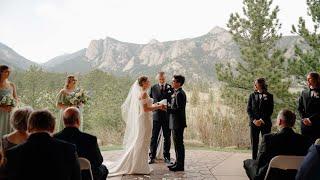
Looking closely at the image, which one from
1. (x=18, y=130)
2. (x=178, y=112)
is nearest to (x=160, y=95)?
(x=178, y=112)

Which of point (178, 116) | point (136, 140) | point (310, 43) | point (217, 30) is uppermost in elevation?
point (217, 30)

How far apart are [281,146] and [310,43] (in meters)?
8.86

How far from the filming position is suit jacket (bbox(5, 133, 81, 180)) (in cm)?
299

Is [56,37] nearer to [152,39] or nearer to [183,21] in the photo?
[183,21]

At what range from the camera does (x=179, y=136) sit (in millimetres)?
6684

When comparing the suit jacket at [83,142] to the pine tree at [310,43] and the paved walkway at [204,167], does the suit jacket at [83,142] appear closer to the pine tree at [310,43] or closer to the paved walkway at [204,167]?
the paved walkway at [204,167]

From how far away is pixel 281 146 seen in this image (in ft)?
13.0

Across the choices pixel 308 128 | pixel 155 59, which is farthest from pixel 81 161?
pixel 155 59

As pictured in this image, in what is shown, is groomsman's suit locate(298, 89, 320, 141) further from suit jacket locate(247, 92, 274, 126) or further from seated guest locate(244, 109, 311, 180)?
seated guest locate(244, 109, 311, 180)

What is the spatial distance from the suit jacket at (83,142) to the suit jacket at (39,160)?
761 mm

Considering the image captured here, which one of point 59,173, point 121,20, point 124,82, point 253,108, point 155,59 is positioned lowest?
point 59,173

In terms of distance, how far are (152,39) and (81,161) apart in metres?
46.2

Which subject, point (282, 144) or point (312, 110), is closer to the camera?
point (282, 144)

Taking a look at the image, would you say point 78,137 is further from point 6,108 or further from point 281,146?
point 6,108
